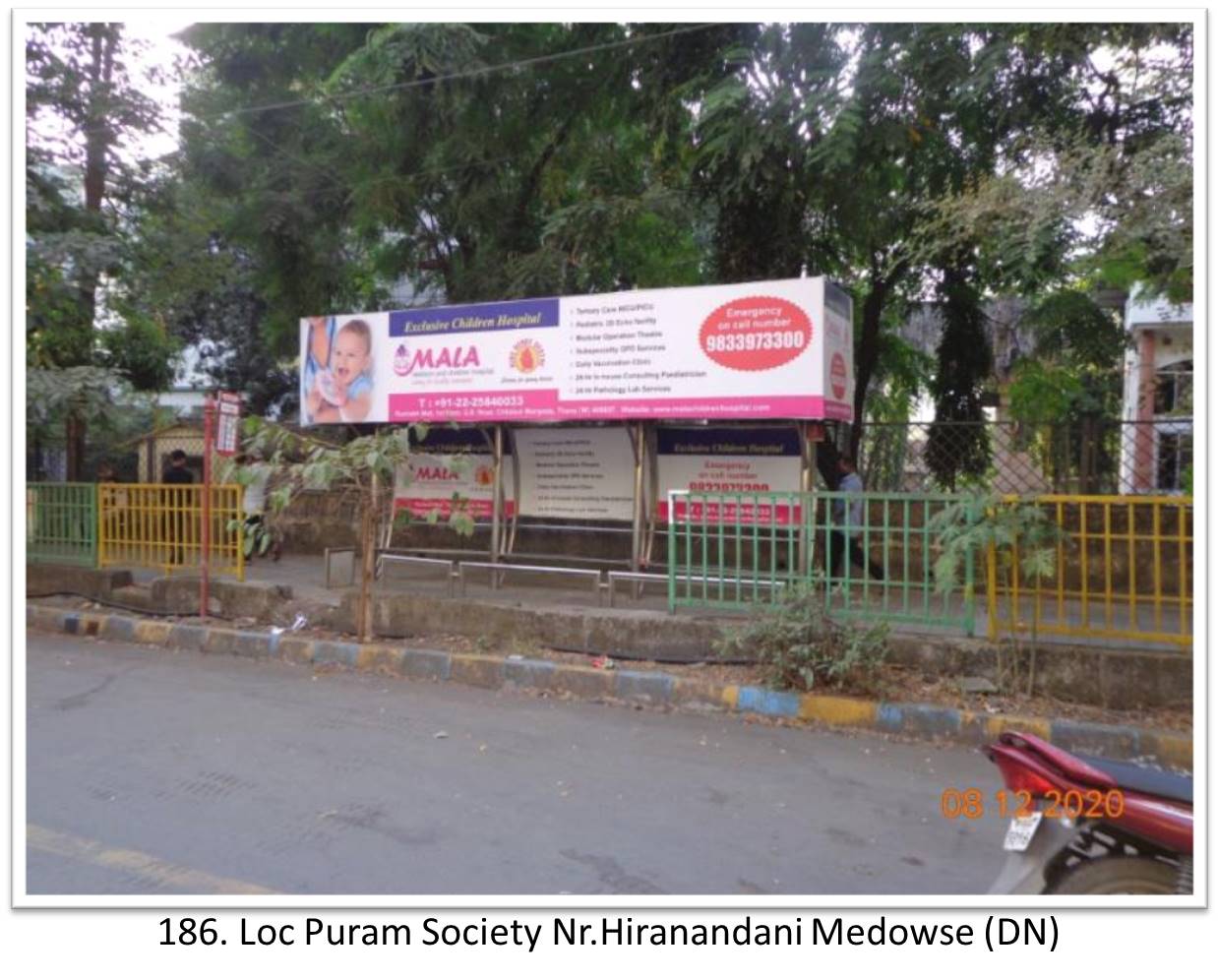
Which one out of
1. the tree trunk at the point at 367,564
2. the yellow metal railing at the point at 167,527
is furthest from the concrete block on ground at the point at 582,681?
the yellow metal railing at the point at 167,527

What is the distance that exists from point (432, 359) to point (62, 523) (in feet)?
16.0

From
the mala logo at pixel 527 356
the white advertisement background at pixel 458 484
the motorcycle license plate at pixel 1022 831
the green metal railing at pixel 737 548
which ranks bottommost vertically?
the motorcycle license plate at pixel 1022 831

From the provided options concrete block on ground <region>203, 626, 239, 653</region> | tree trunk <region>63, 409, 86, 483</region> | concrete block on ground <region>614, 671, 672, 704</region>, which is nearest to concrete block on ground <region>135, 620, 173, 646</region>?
concrete block on ground <region>203, 626, 239, 653</region>

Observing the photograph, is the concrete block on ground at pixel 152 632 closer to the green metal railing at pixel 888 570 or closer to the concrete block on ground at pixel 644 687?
the concrete block on ground at pixel 644 687

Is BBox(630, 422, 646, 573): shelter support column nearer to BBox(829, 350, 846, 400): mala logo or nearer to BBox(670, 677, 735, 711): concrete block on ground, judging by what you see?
BBox(829, 350, 846, 400): mala logo

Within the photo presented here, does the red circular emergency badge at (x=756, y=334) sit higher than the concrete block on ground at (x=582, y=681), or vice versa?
the red circular emergency badge at (x=756, y=334)

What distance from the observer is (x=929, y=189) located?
10195 mm

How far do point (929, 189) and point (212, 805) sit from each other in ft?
30.2

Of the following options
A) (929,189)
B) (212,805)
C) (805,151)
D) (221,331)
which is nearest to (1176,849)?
(212,805)

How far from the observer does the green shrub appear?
6125 mm

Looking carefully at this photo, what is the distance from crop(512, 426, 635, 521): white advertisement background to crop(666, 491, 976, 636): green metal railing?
5.89ft

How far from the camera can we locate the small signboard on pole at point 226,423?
8805 millimetres

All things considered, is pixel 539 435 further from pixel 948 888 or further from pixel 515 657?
pixel 948 888
